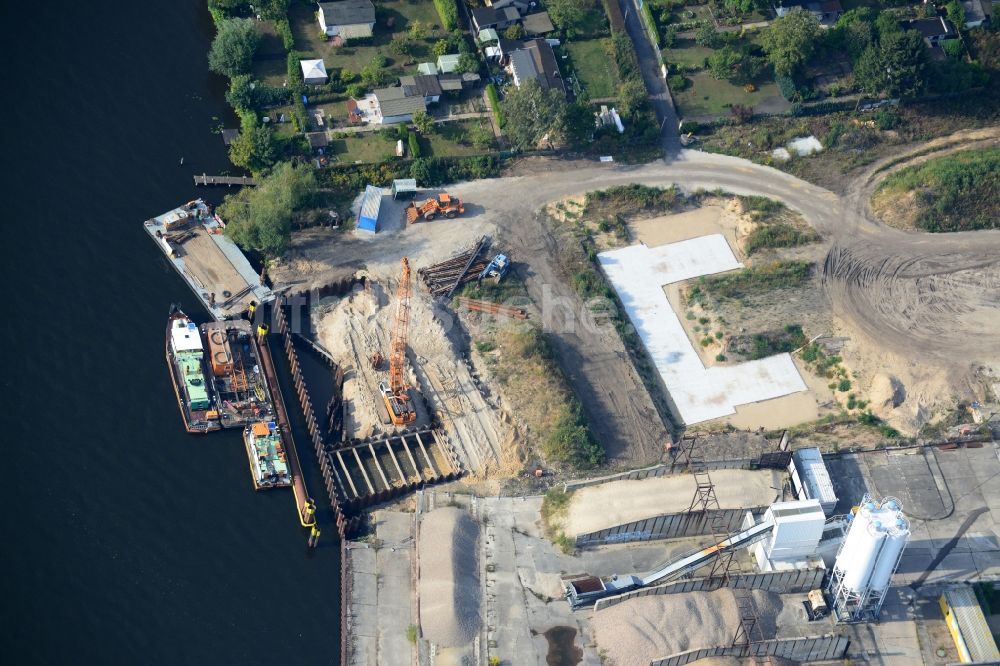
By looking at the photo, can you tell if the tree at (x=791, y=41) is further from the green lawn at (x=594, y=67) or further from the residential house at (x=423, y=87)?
the residential house at (x=423, y=87)

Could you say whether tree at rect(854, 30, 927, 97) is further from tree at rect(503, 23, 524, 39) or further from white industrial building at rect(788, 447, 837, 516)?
white industrial building at rect(788, 447, 837, 516)

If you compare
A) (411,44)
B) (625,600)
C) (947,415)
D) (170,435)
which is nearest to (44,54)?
(411,44)

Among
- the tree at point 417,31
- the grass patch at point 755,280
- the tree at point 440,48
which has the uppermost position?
the tree at point 417,31

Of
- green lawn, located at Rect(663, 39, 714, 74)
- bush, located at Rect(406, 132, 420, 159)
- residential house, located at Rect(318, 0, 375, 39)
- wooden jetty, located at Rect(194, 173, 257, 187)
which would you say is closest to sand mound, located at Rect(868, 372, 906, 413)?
green lawn, located at Rect(663, 39, 714, 74)

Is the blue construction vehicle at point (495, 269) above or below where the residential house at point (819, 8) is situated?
below

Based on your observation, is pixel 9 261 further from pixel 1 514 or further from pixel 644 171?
pixel 644 171

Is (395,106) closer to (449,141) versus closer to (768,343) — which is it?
(449,141)

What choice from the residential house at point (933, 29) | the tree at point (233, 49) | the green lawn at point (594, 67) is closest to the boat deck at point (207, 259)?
the tree at point (233, 49)
